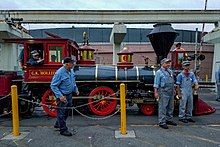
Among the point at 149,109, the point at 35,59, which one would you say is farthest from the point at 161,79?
the point at 35,59

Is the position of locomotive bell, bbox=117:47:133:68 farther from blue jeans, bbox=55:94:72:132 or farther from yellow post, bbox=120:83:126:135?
blue jeans, bbox=55:94:72:132

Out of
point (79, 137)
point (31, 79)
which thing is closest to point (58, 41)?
point (31, 79)

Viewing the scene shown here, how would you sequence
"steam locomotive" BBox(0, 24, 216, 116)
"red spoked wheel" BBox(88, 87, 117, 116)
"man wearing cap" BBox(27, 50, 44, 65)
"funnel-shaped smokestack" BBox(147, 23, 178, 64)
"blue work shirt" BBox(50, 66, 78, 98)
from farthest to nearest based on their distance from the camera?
"funnel-shaped smokestack" BBox(147, 23, 178, 64) → "red spoked wheel" BBox(88, 87, 117, 116) → "steam locomotive" BBox(0, 24, 216, 116) → "man wearing cap" BBox(27, 50, 44, 65) → "blue work shirt" BBox(50, 66, 78, 98)

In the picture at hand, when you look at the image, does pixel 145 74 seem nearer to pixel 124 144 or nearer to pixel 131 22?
pixel 124 144

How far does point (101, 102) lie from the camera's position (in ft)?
30.5

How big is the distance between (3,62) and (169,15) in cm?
1157

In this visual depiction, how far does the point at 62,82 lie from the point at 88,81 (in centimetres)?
278

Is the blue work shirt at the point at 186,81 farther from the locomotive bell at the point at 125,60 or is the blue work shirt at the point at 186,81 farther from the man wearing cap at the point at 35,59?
the man wearing cap at the point at 35,59

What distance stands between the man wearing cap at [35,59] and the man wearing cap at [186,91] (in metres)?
4.28

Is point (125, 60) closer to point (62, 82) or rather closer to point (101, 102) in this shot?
point (101, 102)

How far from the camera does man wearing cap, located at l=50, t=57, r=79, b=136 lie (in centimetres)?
639

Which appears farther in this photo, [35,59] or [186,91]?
[35,59]

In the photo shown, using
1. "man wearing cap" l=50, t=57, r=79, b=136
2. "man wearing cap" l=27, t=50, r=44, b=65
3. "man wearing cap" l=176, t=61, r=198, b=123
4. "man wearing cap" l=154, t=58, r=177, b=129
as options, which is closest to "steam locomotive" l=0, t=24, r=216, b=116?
"man wearing cap" l=27, t=50, r=44, b=65

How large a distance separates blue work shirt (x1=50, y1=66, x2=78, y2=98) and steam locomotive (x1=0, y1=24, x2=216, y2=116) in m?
2.34
